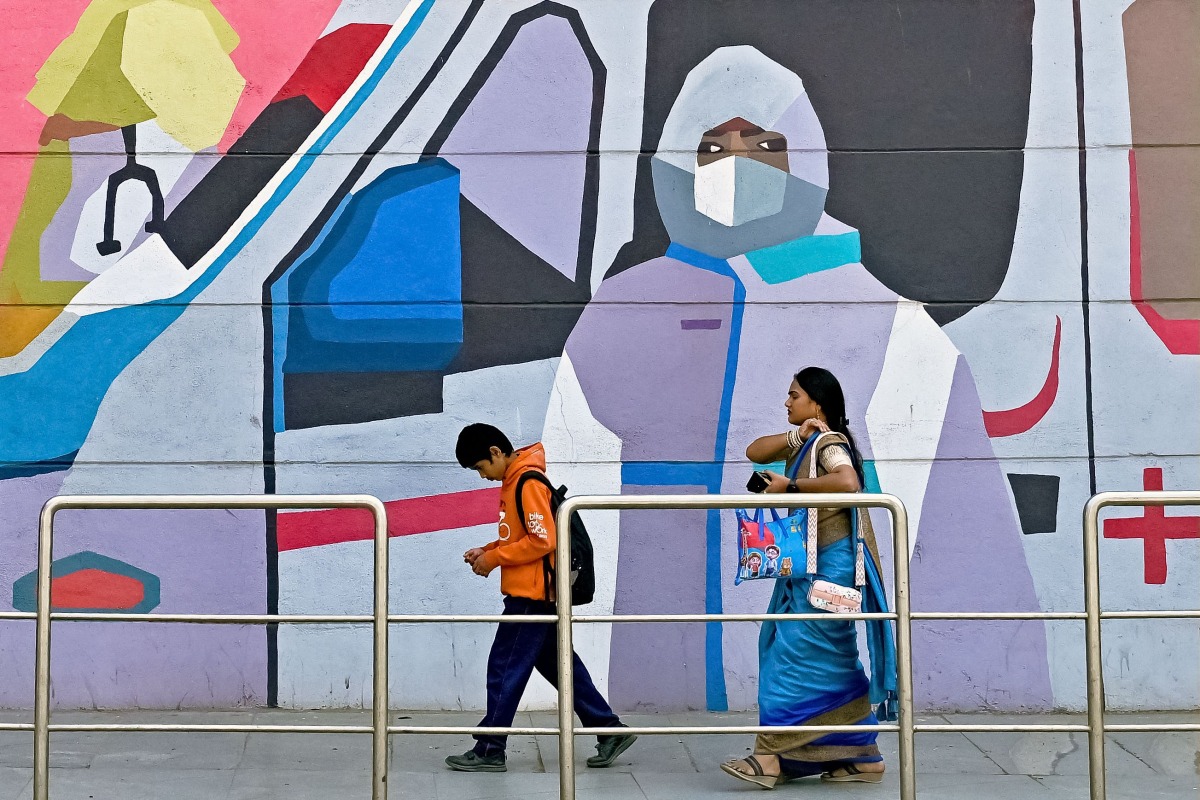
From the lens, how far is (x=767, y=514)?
560 centimetres

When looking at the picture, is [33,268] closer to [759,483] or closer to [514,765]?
[514,765]

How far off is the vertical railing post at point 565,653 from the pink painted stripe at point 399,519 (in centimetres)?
224

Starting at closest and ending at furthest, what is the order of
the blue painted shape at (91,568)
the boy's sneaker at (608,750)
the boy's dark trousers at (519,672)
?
1. the boy's dark trousers at (519,672)
2. the boy's sneaker at (608,750)
3. the blue painted shape at (91,568)

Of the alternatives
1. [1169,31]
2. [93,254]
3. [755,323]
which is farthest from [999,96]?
[93,254]

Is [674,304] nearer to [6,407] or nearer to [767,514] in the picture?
[767,514]

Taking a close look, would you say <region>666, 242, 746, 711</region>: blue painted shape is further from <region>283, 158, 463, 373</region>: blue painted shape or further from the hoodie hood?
the hoodie hood

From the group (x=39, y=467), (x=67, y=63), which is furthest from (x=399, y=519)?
(x=67, y=63)

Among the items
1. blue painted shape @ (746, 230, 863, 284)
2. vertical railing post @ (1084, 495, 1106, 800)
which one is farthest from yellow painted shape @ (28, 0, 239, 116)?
vertical railing post @ (1084, 495, 1106, 800)

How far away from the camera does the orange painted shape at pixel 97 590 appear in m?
6.22

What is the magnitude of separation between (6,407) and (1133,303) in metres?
5.79

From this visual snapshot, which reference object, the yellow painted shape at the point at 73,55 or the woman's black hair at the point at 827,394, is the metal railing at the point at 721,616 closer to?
the woman's black hair at the point at 827,394

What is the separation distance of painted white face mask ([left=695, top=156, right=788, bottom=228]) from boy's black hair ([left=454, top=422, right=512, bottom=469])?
1.87 metres

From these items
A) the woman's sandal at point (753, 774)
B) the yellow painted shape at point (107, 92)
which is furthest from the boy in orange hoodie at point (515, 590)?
the yellow painted shape at point (107, 92)

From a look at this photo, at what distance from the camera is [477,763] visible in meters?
5.26
